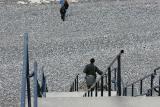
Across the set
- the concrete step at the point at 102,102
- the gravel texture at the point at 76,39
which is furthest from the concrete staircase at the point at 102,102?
the gravel texture at the point at 76,39

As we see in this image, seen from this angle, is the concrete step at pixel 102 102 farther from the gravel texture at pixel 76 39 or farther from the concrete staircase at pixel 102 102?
the gravel texture at pixel 76 39

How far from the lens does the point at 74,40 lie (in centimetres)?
3512

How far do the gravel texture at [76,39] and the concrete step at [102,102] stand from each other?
11.4 meters

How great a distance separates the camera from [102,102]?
7852mm

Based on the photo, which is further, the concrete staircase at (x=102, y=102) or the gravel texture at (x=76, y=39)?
the gravel texture at (x=76, y=39)

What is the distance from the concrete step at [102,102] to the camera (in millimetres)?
7626

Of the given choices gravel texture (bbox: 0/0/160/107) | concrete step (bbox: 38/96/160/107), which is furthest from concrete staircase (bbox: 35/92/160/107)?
gravel texture (bbox: 0/0/160/107)

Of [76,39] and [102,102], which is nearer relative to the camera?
[102,102]

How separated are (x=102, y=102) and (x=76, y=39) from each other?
90.7ft

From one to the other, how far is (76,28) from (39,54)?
895cm

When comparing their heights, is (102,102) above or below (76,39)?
below

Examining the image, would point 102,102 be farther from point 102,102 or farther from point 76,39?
point 76,39

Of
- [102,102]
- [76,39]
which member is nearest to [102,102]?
[102,102]

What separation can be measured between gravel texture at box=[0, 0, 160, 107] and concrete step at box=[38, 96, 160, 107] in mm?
11448
